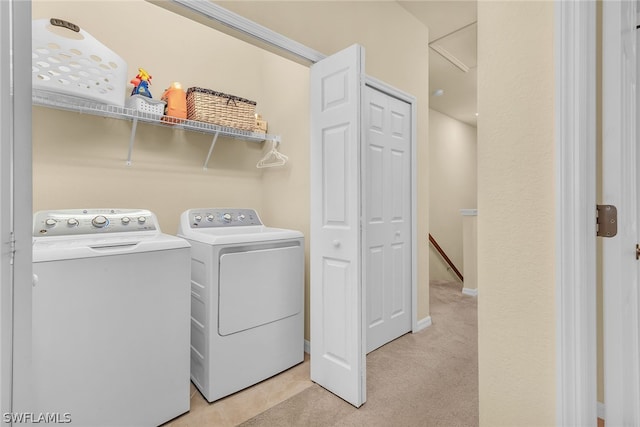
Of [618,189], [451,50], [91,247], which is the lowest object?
[91,247]

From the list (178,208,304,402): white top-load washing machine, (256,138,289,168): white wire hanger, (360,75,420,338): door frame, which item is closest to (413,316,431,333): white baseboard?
(360,75,420,338): door frame

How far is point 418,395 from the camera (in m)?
1.87

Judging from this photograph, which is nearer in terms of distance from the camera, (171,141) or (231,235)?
(231,235)

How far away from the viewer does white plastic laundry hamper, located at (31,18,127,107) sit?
1.55 metres

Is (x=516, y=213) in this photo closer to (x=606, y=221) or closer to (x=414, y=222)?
(x=606, y=221)

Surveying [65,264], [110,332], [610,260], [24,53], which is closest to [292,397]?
[110,332]

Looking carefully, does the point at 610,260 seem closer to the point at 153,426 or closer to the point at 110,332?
the point at 110,332

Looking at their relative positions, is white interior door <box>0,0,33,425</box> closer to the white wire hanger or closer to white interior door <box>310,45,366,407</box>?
white interior door <box>310,45,366,407</box>

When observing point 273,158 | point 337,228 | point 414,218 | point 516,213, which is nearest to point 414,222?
point 414,218

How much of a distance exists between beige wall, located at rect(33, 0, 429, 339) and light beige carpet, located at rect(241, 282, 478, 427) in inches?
21.3

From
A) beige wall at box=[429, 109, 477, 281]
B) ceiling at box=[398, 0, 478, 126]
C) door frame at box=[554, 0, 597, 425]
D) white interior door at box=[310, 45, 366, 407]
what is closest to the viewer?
door frame at box=[554, 0, 597, 425]

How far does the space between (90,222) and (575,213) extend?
2.18 meters

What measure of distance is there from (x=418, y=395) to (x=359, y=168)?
1.40m

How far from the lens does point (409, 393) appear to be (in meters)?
1.90
